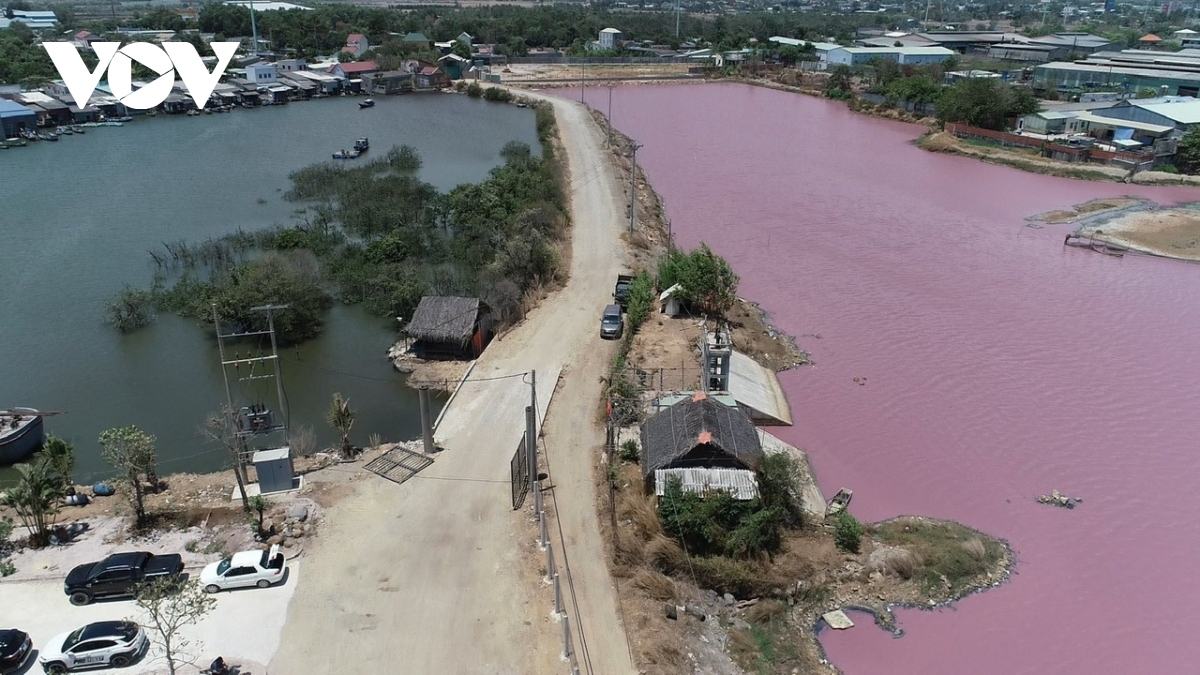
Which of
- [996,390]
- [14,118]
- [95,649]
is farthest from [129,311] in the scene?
[14,118]

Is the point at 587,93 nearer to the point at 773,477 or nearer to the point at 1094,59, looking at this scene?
the point at 1094,59

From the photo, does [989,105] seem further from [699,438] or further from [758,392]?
[699,438]

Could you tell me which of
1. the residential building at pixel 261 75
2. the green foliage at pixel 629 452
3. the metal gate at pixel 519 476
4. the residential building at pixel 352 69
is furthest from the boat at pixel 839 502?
the residential building at pixel 352 69

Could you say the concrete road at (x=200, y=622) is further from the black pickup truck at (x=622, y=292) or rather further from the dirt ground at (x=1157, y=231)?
the dirt ground at (x=1157, y=231)

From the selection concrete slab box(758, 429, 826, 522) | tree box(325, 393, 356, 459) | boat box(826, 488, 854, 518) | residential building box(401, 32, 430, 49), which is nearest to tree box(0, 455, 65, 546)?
tree box(325, 393, 356, 459)

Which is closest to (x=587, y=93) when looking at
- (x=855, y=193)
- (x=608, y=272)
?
(x=855, y=193)
